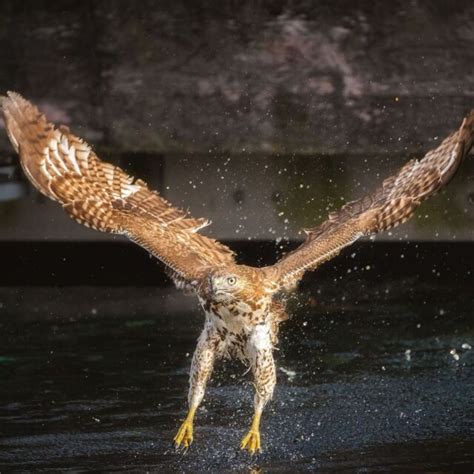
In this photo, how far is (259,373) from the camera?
891 centimetres

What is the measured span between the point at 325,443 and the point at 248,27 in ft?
16.7

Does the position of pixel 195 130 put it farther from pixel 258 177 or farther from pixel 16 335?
pixel 16 335

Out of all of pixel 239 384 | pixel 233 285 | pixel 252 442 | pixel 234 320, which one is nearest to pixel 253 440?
pixel 252 442

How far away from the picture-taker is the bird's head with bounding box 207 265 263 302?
8.71m

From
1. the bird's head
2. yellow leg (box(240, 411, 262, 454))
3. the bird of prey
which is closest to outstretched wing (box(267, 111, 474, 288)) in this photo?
the bird of prey

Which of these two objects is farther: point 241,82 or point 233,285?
point 241,82

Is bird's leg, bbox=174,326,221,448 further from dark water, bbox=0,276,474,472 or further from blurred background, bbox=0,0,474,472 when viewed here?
blurred background, bbox=0,0,474,472

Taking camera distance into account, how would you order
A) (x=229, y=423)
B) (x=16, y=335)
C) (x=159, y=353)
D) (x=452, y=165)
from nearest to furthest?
(x=452, y=165) < (x=229, y=423) < (x=159, y=353) < (x=16, y=335)

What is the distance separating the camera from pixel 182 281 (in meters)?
9.12

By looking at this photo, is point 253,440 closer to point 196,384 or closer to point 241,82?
point 196,384

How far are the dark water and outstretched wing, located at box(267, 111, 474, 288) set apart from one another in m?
1.21

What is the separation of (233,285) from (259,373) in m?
0.57

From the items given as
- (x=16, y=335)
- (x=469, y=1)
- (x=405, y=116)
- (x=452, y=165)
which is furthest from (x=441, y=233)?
(x=452, y=165)

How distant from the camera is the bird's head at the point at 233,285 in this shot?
8.71 metres
